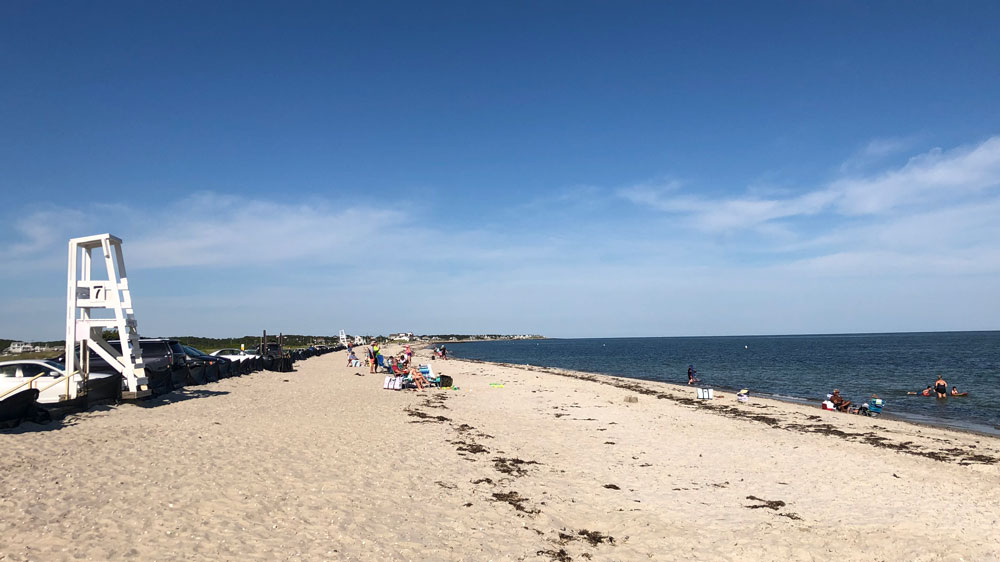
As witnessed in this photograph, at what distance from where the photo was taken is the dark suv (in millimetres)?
17672

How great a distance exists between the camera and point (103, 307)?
15.2m

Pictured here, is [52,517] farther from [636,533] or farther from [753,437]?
[753,437]

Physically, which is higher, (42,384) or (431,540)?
(42,384)

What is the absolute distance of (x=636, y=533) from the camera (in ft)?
25.6

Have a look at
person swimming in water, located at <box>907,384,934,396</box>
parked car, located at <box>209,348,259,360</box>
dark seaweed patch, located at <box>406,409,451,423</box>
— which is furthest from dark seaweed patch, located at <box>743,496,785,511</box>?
parked car, located at <box>209,348,259,360</box>

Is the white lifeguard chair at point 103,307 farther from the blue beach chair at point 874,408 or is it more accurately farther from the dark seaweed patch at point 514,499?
the blue beach chair at point 874,408

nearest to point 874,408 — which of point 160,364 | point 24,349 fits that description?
point 160,364

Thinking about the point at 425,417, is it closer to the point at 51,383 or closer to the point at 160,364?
the point at 51,383

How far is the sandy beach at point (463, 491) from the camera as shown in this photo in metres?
6.43

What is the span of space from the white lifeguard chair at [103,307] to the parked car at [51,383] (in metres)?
0.47

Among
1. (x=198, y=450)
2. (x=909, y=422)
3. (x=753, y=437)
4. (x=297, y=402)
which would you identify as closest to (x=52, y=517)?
(x=198, y=450)

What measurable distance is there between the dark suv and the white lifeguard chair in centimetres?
169

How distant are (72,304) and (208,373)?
8930 mm

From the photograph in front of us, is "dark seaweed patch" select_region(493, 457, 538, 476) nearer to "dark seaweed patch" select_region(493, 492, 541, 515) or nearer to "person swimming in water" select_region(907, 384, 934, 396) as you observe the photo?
"dark seaweed patch" select_region(493, 492, 541, 515)
